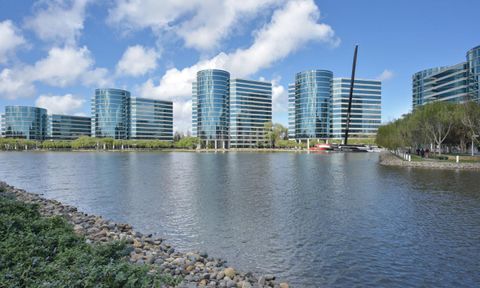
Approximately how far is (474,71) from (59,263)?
168 meters

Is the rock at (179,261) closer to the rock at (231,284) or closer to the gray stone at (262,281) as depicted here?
the rock at (231,284)

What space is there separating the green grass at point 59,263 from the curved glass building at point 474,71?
15835 centimetres

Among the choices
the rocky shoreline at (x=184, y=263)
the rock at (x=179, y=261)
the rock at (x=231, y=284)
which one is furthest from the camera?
the rock at (x=179, y=261)

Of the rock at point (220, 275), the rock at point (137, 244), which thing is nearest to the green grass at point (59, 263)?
the rock at point (137, 244)

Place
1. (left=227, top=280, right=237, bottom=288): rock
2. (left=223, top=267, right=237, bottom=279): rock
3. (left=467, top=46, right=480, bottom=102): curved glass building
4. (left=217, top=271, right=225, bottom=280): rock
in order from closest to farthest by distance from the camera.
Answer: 1. (left=227, top=280, right=237, bottom=288): rock
2. (left=217, top=271, right=225, bottom=280): rock
3. (left=223, top=267, right=237, bottom=279): rock
4. (left=467, top=46, right=480, bottom=102): curved glass building

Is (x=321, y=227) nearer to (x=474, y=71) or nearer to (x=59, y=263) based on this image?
(x=59, y=263)

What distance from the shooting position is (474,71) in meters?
138

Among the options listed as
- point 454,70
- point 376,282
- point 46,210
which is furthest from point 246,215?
point 454,70

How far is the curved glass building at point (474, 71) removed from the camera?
136000 mm

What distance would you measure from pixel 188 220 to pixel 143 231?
347 centimetres

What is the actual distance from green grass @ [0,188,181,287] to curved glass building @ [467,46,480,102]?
158354mm

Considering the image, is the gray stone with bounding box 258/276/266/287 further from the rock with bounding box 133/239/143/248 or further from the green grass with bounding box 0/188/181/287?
the rock with bounding box 133/239/143/248

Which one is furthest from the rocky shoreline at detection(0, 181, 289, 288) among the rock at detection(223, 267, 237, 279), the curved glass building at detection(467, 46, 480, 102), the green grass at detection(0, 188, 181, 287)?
the curved glass building at detection(467, 46, 480, 102)

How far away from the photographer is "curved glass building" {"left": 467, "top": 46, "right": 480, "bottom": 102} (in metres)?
136
